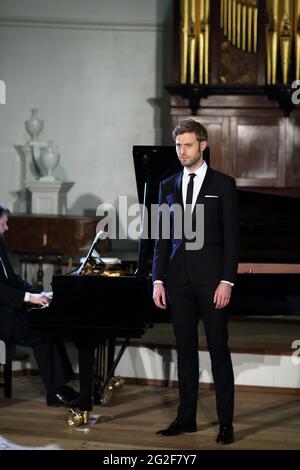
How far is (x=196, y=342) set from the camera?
175 inches

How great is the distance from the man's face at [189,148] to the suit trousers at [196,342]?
0.58 meters

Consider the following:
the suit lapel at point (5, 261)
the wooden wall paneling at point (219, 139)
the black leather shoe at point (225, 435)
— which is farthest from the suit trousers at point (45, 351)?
the wooden wall paneling at point (219, 139)

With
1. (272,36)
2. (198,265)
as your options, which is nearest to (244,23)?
(272,36)

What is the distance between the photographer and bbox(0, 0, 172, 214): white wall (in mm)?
9086

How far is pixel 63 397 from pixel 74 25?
197 inches

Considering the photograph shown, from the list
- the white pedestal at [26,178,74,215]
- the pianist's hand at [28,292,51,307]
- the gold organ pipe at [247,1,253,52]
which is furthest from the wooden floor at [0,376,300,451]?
the gold organ pipe at [247,1,253,52]

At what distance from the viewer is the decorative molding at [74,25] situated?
904cm

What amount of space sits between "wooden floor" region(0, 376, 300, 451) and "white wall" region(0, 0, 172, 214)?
Answer: 3.83m

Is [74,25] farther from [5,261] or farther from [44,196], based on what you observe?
[5,261]

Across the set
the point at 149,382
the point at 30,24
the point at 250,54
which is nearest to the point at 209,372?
the point at 149,382

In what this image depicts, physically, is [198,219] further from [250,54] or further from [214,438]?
[250,54]

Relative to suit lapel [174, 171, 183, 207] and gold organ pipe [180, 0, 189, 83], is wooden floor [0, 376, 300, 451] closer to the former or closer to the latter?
suit lapel [174, 171, 183, 207]

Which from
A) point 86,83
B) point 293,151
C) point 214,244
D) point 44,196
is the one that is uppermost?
point 86,83

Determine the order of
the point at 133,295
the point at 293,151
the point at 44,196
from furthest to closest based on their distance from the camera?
the point at 44,196 < the point at 293,151 < the point at 133,295
